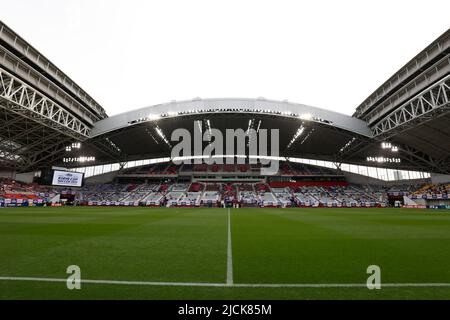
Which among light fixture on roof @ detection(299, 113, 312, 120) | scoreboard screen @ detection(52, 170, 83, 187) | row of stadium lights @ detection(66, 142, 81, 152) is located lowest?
scoreboard screen @ detection(52, 170, 83, 187)

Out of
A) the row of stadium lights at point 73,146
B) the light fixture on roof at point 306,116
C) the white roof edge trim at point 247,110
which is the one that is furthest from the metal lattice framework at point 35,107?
the light fixture on roof at point 306,116

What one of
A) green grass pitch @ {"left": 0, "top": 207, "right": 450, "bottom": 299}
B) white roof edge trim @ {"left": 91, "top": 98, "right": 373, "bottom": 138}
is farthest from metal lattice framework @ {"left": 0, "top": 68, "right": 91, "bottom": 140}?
green grass pitch @ {"left": 0, "top": 207, "right": 450, "bottom": 299}

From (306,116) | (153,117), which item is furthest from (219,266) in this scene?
(153,117)

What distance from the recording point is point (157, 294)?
3680mm

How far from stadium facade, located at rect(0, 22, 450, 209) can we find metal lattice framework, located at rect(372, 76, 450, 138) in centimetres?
12

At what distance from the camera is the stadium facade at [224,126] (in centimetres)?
2659

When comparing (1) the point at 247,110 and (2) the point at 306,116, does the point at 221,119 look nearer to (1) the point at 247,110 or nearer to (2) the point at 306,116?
(1) the point at 247,110

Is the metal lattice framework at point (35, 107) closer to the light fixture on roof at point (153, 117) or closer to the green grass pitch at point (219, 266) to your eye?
the light fixture on roof at point (153, 117)

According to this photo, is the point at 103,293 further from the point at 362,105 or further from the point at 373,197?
the point at 373,197

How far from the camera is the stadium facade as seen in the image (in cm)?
2659

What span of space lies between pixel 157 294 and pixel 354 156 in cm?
5969

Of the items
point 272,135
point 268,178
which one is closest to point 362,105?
point 272,135

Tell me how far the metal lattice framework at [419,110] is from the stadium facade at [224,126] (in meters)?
0.12

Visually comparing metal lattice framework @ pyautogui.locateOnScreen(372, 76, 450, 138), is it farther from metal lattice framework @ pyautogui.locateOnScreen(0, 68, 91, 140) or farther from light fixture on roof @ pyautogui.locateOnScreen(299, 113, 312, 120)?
metal lattice framework @ pyautogui.locateOnScreen(0, 68, 91, 140)
